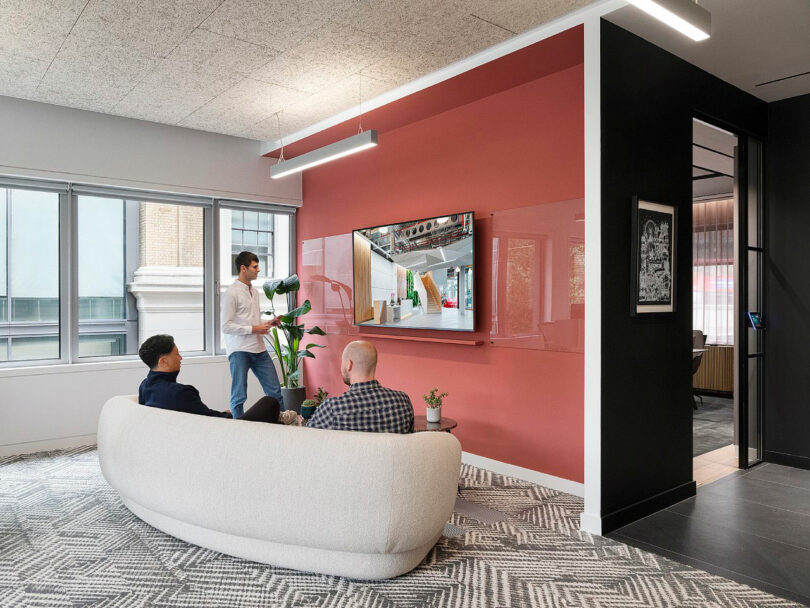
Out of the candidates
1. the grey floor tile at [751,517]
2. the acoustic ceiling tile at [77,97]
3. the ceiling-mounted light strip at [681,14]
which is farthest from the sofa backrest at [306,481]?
the acoustic ceiling tile at [77,97]

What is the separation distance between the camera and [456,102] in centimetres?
462

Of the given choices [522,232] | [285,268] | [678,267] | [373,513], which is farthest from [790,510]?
[285,268]

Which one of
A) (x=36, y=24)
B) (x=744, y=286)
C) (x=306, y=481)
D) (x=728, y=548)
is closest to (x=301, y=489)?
(x=306, y=481)

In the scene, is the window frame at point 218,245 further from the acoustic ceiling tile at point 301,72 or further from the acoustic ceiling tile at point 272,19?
the acoustic ceiling tile at point 272,19

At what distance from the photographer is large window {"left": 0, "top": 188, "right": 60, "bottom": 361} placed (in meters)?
5.08

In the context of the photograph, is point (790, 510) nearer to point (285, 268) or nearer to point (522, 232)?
point (522, 232)

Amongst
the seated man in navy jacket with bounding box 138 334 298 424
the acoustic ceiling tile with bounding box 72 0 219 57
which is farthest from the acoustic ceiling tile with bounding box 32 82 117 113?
the seated man in navy jacket with bounding box 138 334 298 424

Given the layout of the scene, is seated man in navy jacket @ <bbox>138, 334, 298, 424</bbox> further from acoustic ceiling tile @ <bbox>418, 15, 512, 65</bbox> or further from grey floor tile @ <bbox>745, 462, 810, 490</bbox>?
grey floor tile @ <bbox>745, 462, 810, 490</bbox>

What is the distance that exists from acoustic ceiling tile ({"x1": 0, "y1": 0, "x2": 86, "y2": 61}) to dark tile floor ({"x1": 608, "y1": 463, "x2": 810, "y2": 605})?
433 cm

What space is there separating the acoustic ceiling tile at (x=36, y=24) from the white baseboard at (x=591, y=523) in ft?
13.3

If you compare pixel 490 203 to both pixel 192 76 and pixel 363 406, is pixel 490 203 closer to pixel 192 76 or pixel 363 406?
pixel 363 406

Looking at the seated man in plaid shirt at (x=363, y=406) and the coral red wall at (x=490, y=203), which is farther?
the coral red wall at (x=490, y=203)

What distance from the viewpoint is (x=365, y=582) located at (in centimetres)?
266

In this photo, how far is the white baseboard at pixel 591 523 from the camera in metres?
3.22
